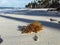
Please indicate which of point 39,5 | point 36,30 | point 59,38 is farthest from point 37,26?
point 39,5

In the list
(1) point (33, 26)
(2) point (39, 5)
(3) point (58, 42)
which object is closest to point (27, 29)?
(1) point (33, 26)

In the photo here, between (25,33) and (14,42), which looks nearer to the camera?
(14,42)

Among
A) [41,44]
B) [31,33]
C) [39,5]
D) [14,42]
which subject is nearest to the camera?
[41,44]

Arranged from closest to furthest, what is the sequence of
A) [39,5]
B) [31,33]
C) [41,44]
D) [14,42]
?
[41,44], [14,42], [31,33], [39,5]

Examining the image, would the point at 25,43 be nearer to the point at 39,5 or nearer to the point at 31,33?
the point at 31,33

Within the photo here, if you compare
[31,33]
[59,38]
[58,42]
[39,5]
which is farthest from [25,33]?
[39,5]

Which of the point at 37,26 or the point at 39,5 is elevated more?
the point at 37,26

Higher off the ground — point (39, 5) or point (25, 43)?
point (25, 43)

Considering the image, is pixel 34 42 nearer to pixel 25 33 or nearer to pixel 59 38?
pixel 59 38

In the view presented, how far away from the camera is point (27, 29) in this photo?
12578mm

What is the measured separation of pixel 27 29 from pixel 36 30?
1.51ft

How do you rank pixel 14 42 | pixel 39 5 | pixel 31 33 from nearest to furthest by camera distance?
1. pixel 14 42
2. pixel 31 33
3. pixel 39 5

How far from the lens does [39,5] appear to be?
4508 inches

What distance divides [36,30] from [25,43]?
2.91m
